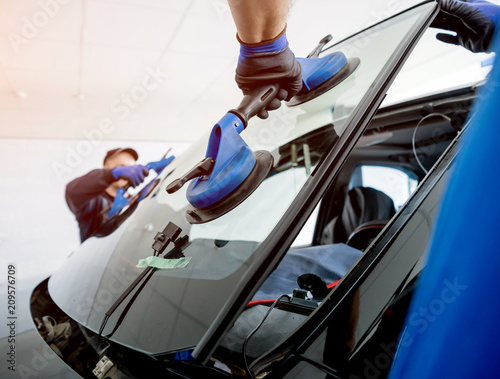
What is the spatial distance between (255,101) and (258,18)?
175 mm

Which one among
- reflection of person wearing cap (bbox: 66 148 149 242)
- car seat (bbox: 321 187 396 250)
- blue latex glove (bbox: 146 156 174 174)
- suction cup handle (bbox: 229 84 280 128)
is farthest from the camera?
reflection of person wearing cap (bbox: 66 148 149 242)

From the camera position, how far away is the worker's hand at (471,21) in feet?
3.10

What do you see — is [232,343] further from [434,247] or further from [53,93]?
[53,93]

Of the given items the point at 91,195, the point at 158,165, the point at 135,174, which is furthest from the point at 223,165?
the point at 91,195

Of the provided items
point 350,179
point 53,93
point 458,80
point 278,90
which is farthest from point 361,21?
point 53,93

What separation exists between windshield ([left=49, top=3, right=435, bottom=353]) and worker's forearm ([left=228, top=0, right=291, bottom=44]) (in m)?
0.23

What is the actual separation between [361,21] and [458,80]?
267cm

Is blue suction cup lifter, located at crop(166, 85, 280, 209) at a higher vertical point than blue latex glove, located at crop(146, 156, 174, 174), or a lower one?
lower

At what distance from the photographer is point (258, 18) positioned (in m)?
0.72

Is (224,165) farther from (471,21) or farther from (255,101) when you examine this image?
(471,21)

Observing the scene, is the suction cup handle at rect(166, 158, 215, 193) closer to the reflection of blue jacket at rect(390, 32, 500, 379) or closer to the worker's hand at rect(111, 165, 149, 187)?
the reflection of blue jacket at rect(390, 32, 500, 379)

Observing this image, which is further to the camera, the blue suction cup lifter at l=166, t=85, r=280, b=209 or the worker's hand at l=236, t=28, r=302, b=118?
the worker's hand at l=236, t=28, r=302, b=118

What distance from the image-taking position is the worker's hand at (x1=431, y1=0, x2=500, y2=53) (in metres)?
0.94

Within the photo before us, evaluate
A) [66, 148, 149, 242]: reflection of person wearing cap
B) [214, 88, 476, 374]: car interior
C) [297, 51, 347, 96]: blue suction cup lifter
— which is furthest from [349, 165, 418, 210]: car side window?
[66, 148, 149, 242]: reflection of person wearing cap
